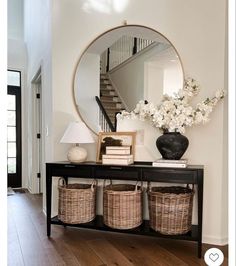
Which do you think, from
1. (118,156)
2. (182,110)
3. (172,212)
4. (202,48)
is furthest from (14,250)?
(202,48)

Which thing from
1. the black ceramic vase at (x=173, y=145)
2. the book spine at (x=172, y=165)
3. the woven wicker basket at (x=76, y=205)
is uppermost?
the black ceramic vase at (x=173, y=145)

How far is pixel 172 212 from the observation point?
2355mm

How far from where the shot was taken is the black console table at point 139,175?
7.63 ft

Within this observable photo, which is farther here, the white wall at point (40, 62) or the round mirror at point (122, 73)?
the white wall at point (40, 62)

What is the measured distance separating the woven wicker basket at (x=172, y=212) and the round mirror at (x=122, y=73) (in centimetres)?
98

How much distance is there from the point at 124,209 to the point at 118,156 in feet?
1.63

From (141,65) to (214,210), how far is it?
1.65 metres

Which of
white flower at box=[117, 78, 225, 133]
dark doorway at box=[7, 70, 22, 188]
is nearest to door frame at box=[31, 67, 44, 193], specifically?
dark doorway at box=[7, 70, 22, 188]

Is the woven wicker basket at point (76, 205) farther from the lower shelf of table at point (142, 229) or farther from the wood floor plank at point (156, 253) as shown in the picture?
the wood floor plank at point (156, 253)

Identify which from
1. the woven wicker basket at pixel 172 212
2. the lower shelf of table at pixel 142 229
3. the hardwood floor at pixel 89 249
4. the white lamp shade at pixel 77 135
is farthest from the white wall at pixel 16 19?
the woven wicker basket at pixel 172 212

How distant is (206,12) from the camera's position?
2.65 meters

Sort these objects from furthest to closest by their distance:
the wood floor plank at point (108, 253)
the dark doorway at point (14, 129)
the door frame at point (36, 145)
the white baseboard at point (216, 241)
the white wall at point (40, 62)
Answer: the dark doorway at point (14, 129), the door frame at point (36, 145), the white wall at point (40, 62), the white baseboard at point (216, 241), the wood floor plank at point (108, 253)
